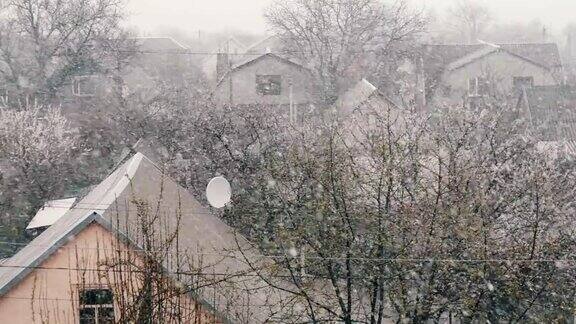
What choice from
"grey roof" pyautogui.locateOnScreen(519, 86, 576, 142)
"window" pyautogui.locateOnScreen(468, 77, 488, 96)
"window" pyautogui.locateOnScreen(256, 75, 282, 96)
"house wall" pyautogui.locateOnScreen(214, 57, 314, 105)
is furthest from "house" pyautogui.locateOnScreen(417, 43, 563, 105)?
"window" pyautogui.locateOnScreen(256, 75, 282, 96)

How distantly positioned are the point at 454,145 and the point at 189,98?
16.7m

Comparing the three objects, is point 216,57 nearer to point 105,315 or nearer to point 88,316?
point 88,316

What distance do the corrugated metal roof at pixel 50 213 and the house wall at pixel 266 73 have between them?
1506 cm

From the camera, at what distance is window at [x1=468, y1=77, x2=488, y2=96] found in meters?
34.1

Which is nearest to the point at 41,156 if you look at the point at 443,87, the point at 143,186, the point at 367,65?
the point at 143,186

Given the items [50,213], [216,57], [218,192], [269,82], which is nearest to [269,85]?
[269,82]

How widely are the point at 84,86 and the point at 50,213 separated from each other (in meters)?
19.2

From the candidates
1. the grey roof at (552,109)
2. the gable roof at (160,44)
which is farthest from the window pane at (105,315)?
the gable roof at (160,44)

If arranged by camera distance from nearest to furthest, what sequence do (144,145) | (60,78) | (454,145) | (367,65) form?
1. (454,145)
2. (144,145)
3. (60,78)
4. (367,65)

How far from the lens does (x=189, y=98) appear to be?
27.1 metres

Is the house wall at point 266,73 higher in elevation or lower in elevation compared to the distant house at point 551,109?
higher

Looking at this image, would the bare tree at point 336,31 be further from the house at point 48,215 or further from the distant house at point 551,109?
the house at point 48,215

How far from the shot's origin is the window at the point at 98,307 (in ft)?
28.7

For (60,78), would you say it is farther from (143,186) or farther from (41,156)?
(143,186)
